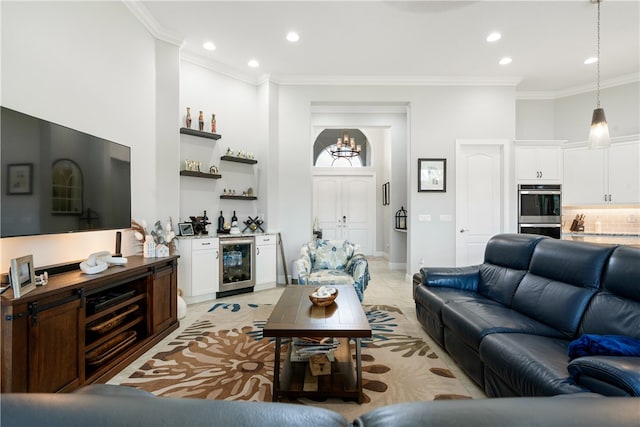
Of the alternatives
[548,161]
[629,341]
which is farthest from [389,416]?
[548,161]

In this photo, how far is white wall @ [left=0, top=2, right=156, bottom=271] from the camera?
216cm

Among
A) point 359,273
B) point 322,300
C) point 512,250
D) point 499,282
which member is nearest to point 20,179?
point 322,300

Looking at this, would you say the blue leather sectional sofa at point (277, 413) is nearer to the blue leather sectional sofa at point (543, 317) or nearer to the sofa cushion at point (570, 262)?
the blue leather sectional sofa at point (543, 317)

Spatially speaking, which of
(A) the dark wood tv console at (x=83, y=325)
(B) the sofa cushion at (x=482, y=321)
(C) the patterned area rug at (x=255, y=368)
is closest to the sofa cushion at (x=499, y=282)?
(B) the sofa cushion at (x=482, y=321)

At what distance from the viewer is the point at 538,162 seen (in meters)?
4.89

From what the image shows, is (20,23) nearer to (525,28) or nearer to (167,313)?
(167,313)

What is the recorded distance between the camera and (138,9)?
3.32 m

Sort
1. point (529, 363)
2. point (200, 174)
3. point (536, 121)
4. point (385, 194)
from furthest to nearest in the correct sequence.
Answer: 1. point (385, 194)
2. point (536, 121)
3. point (200, 174)
4. point (529, 363)

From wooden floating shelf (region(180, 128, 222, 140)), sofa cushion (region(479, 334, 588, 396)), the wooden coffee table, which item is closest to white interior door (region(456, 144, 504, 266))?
sofa cushion (region(479, 334, 588, 396))

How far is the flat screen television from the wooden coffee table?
67.0 inches

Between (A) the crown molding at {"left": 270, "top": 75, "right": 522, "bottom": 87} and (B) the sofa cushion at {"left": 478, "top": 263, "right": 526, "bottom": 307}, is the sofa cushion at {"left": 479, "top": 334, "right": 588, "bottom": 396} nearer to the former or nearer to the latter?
(B) the sofa cushion at {"left": 478, "top": 263, "right": 526, "bottom": 307}

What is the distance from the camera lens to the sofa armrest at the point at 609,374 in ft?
3.73

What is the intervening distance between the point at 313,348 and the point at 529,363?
1292 mm

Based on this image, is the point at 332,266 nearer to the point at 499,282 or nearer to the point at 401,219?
the point at 499,282
